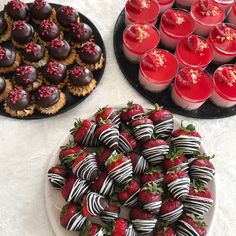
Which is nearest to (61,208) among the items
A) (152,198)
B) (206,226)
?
(152,198)

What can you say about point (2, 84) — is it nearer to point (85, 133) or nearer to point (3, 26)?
point (3, 26)

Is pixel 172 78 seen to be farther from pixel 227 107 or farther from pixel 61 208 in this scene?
pixel 61 208

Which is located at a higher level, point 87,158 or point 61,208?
point 87,158

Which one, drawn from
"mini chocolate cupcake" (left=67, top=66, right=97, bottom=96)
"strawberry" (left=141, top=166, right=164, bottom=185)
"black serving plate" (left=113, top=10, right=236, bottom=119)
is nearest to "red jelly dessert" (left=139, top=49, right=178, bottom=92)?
"black serving plate" (left=113, top=10, right=236, bottom=119)

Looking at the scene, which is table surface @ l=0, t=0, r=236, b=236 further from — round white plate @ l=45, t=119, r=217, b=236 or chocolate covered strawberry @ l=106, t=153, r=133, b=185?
chocolate covered strawberry @ l=106, t=153, r=133, b=185

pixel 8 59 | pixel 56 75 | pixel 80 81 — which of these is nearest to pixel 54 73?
pixel 56 75
